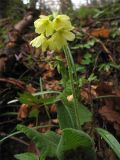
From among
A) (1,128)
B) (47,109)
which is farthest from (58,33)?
(1,128)

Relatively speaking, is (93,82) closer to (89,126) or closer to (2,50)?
(89,126)

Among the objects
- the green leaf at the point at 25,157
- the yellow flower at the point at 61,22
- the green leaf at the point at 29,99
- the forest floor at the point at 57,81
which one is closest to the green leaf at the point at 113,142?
the forest floor at the point at 57,81

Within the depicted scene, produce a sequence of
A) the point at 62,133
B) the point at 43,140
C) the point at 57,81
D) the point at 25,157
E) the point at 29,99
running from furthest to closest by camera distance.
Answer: the point at 57,81 < the point at 29,99 < the point at 25,157 < the point at 43,140 < the point at 62,133

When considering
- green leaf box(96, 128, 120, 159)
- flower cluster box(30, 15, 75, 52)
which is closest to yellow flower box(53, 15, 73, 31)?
flower cluster box(30, 15, 75, 52)

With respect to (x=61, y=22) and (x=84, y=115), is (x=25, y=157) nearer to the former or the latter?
(x=84, y=115)

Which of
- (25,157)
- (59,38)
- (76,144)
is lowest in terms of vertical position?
(25,157)

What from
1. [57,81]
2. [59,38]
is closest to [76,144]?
[59,38]
